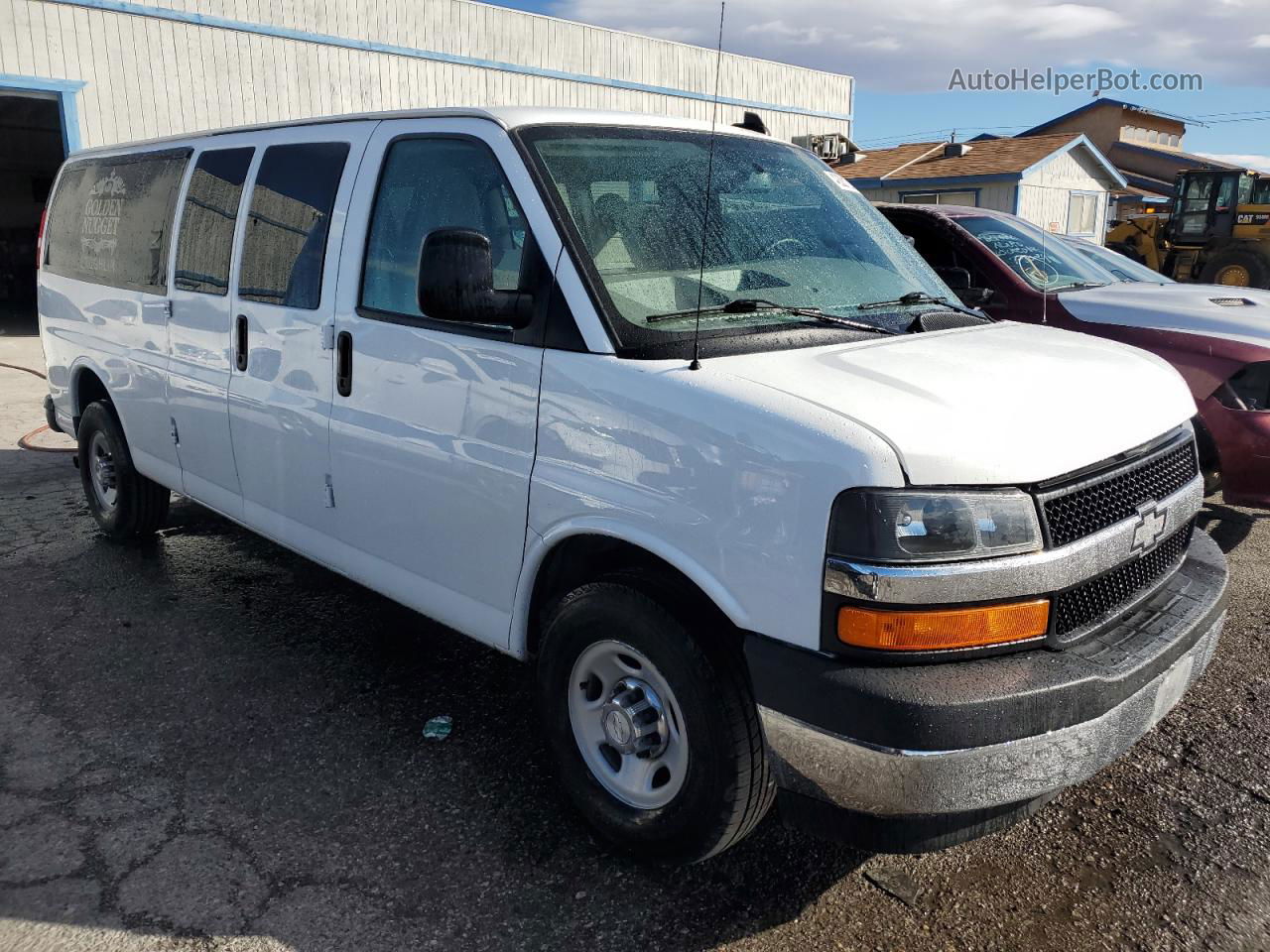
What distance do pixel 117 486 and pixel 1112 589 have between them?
500 centimetres

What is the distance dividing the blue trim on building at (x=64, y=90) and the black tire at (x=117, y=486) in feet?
35.5

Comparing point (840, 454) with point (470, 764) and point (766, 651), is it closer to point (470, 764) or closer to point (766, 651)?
point (766, 651)

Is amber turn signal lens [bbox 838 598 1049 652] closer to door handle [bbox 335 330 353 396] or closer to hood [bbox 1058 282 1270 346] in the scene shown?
door handle [bbox 335 330 353 396]

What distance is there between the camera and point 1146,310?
19.0 feet

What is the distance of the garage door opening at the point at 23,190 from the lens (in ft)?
68.7

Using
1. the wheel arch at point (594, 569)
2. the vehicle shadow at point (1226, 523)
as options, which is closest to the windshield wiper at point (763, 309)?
the wheel arch at point (594, 569)

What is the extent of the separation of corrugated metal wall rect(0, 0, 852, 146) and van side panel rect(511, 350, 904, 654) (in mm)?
13244

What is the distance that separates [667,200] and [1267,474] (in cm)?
A: 361

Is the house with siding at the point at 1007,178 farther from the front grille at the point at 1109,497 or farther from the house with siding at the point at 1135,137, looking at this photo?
the front grille at the point at 1109,497

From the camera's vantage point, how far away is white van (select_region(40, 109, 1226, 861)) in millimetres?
2293

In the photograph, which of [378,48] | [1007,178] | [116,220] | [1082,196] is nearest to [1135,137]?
[1082,196]

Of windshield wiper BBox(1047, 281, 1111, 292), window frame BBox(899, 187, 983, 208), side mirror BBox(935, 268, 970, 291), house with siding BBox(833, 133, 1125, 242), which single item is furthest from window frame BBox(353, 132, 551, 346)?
window frame BBox(899, 187, 983, 208)

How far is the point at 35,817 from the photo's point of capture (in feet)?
10.3

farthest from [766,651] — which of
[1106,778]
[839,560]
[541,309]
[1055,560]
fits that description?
[1106,778]
